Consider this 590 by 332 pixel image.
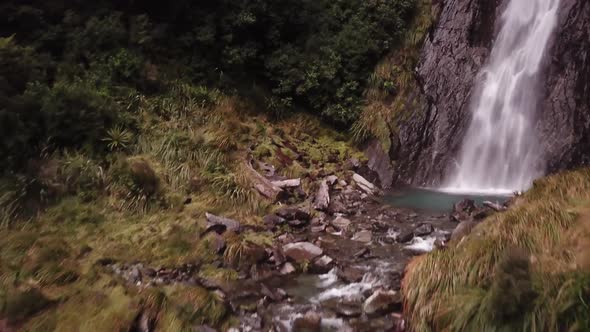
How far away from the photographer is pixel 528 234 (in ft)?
15.4

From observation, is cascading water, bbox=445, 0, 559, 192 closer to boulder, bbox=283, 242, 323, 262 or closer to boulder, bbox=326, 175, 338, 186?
boulder, bbox=326, 175, 338, 186

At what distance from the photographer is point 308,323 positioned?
4.80 m

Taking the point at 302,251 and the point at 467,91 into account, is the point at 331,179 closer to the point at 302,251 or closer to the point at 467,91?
the point at 302,251

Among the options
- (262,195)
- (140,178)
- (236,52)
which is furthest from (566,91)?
(140,178)

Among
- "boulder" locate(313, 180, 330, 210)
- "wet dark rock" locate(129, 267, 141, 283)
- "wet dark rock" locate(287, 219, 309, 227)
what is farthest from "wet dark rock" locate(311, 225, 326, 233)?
"wet dark rock" locate(129, 267, 141, 283)

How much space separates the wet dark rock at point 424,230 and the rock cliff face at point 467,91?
136 inches

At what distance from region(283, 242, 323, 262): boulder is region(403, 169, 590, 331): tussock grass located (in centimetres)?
166

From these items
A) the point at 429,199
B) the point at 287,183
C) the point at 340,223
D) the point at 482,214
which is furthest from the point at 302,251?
the point at 429,199

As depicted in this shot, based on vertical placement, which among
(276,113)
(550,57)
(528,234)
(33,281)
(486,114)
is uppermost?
(550,57)

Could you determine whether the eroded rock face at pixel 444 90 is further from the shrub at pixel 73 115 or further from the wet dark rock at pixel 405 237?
the shrub at pixel 73 115

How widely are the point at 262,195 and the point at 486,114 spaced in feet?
20.5

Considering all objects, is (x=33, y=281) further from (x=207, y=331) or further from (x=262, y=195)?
(x=262, y=195)

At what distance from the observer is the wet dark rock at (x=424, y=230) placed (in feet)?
24.0

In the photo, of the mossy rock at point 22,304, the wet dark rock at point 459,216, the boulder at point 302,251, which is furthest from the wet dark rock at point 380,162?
the mossy rock at point 22,304
